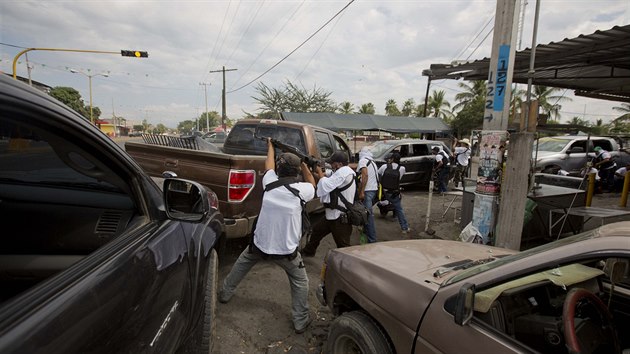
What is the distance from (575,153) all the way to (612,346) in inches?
507

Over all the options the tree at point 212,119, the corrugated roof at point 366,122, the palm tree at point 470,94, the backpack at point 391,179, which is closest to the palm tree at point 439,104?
the palm tree at point 470,94

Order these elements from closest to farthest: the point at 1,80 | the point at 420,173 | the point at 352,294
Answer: the point at 1,80, the point at 352,294, the point at 420,173

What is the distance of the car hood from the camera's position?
1804 mm

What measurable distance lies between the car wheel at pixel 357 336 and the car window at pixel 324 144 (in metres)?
3.96

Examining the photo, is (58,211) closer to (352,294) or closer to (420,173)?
(352,294)

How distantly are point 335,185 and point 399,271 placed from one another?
7.82 feet

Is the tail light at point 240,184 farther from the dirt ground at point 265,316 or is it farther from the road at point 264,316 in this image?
the dirt ground at point 265,316

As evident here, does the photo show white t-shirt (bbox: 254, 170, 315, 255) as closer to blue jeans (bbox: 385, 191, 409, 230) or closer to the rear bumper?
the rear bumper

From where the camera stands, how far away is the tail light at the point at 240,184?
145 inches

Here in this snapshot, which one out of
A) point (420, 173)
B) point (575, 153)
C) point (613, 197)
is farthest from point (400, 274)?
point (575, 153)

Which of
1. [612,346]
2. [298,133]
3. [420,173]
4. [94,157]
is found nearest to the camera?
[94,157]

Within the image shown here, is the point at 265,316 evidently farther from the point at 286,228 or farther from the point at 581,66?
the point at 581,66

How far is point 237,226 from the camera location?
12.3ft

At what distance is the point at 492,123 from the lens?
4.65 m
